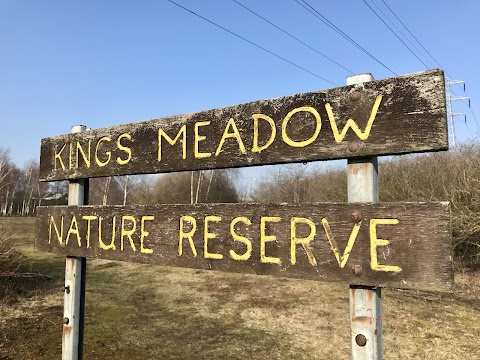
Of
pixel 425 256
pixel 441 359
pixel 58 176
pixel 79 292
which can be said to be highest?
pixel 58 176

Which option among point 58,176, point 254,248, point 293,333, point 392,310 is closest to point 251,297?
point 293,333

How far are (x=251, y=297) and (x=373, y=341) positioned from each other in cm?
849

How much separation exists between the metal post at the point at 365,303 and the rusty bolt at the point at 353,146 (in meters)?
0.09

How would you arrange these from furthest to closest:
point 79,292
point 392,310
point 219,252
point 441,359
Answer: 1. point 392,310
2. point 441,359
3. point 79,292
4. point 219,252

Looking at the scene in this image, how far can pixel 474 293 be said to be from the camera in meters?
10.7

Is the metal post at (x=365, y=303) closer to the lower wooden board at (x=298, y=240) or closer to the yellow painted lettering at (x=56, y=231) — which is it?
the lower wooden board at (x=298, y=240)

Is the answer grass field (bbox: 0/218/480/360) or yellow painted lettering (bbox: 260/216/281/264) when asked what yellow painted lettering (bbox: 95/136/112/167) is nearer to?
yellow painted lettering (bbox: 260/216/281/264)

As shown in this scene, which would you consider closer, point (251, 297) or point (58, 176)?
point (58, 176)

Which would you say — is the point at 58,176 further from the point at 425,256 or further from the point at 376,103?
the point at 425,256

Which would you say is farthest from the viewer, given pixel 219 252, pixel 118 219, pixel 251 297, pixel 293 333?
pixel 251 297

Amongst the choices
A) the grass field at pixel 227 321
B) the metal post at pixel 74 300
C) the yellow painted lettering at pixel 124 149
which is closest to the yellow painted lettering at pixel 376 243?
the yellow painted lettering at pixel 124 149

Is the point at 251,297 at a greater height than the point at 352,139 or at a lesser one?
lesser

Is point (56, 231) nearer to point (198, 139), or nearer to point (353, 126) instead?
point (198, 139)

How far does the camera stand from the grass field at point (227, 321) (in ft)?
20.1
